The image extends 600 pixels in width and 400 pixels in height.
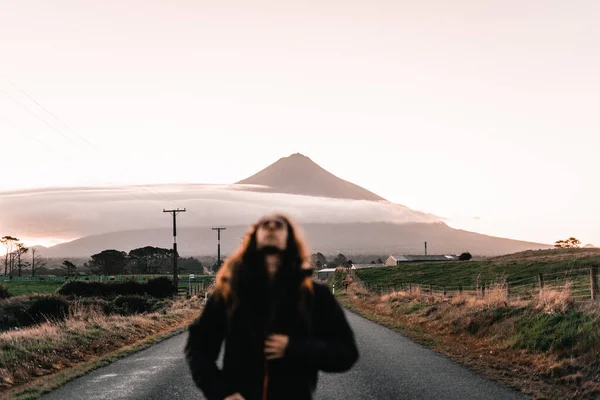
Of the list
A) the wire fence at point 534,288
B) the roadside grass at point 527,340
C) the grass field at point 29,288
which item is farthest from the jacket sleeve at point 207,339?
the grass field at point 29,288

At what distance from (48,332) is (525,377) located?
41.8 feet

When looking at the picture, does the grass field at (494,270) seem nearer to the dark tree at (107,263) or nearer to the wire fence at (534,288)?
the wire fence at (534,288)

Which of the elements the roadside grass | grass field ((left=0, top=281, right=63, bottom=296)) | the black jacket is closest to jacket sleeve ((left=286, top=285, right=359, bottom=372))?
the black jacket

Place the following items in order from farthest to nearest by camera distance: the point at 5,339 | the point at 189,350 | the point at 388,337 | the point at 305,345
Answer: the point at 388,337
the point at 5,339
the point at 189,350
the point at 305,345

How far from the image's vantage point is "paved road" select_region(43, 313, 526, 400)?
982cm

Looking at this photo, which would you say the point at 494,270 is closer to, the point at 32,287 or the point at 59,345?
the point at 32,287

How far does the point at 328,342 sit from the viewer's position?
359 centimetres

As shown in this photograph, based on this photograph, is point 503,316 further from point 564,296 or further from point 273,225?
point 273,225

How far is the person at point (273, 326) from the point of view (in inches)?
135

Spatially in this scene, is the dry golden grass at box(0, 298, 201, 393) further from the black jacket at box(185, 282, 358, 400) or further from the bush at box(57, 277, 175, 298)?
the bush at box(57, 277, 175, 298)

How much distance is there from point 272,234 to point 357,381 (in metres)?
8.24

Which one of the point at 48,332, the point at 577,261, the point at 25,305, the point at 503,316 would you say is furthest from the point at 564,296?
the point at 577,261

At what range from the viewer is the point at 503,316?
17.5 metres

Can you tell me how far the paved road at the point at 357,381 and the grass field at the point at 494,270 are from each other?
40.8 metres
